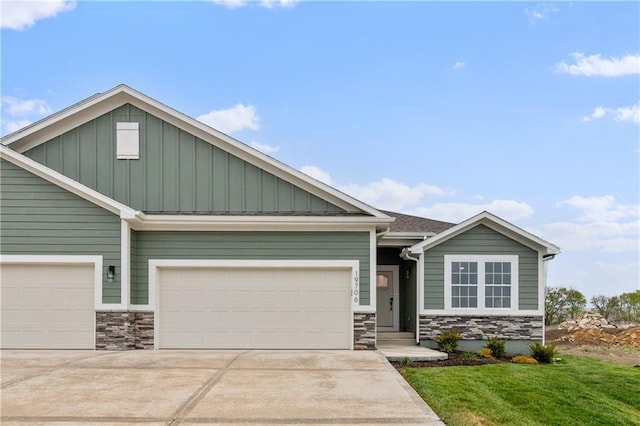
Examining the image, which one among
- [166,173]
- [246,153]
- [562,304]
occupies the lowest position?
[562,304]

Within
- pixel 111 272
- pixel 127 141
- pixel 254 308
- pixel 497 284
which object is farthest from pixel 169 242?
pixel 497 284

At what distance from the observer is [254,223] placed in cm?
1261

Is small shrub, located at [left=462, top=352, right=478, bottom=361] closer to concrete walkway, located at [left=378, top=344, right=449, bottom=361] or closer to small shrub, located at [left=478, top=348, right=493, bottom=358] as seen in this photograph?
small shrub, located at [left=478, top=348, right=493, bottom=358]

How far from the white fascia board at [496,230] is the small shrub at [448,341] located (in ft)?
6.65

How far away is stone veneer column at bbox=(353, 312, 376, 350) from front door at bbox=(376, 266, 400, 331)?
386cm

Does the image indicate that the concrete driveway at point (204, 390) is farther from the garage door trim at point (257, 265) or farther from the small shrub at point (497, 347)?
the small shrub at point (497, 347)

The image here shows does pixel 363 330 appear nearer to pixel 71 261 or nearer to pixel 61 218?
pixel 71 261

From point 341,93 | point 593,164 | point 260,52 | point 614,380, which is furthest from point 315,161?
point 614,380

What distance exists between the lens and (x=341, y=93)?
20375 mm

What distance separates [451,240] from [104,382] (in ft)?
28.5

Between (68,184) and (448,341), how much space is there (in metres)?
8.77

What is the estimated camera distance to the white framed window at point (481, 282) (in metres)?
13.9

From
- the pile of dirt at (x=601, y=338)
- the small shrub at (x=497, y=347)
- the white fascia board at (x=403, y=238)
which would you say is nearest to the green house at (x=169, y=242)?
the small shrub at (x=497, y=347)

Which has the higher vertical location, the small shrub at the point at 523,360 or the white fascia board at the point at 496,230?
the white fascia board at the point at 496,230
